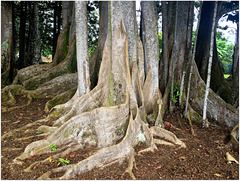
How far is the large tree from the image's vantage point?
3.68m

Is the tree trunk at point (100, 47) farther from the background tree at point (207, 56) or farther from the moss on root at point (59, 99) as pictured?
the background tree at point (207, 56)

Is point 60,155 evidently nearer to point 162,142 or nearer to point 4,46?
→ point 162,142

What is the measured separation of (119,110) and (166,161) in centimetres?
125

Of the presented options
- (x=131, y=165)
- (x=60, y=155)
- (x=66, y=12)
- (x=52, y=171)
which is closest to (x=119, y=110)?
(x=131, y=165)

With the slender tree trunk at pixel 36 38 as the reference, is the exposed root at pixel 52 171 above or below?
below

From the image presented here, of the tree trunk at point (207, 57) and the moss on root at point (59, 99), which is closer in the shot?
the moss on root at point (59, 99)

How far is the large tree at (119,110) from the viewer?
3684 mm

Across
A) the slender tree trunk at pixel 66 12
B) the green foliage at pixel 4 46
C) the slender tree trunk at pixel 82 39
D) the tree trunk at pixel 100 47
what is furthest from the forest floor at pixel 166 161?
the slender tree trunk at pixel 66 12

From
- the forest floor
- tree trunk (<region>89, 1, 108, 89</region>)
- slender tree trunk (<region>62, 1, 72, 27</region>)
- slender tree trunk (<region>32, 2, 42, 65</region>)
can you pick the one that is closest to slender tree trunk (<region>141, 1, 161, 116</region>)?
the forest floor

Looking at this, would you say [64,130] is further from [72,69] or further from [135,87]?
[72,69]

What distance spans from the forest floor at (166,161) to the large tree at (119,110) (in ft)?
0.44

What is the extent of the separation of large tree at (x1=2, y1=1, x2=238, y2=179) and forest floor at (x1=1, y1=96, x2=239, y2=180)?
135mm

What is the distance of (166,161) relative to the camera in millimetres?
3717

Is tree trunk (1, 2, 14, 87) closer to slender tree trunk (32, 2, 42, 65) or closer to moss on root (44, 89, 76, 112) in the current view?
moss on root (44, 89, 76, 112)
